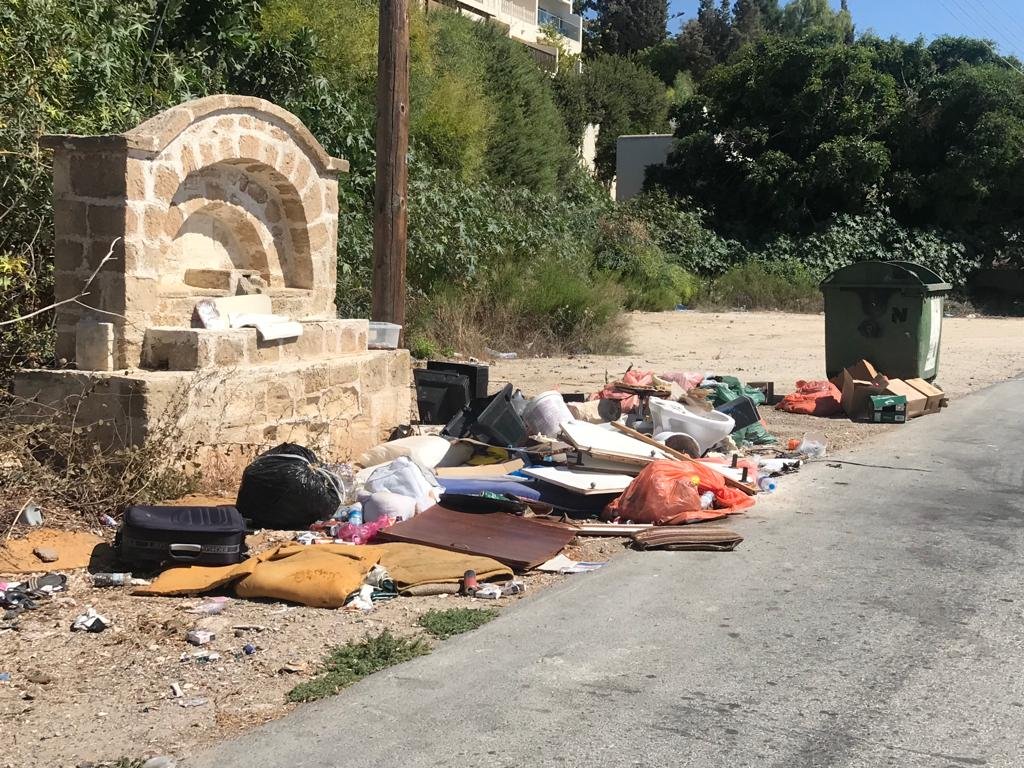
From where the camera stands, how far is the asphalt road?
3.80 metres

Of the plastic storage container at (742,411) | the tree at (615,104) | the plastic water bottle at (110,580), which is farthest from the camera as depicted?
the tree at (615,104)

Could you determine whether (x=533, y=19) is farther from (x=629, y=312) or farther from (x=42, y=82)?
(x=42, y=82)

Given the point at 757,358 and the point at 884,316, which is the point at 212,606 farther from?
the point at 757,358

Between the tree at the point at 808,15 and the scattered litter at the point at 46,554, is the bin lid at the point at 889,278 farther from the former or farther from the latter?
the tree at the point at 808,15

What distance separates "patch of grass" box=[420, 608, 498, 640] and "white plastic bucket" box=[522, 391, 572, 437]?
3.54 meters

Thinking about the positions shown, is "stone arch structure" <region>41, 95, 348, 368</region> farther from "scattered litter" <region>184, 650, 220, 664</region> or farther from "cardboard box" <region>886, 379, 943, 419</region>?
"cardboard box" <region>886, 379, 943, 419</region>

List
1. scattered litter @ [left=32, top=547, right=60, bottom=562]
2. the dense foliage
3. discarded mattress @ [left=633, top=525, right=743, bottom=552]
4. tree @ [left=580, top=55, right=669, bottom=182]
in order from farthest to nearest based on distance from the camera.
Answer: tree @ [left=580, top=55, right=669, bottom=182]
the dense foliage
discarded mattress @ [left=633, top=525, right=743, bottom=552]
scattered litter @ [left=32, top=547, right=60, bottom=562]

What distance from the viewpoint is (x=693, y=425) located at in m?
8.76

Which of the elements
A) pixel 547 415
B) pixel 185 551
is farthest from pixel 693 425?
pixel 185 551

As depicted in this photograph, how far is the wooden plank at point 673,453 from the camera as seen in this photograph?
25.9ft

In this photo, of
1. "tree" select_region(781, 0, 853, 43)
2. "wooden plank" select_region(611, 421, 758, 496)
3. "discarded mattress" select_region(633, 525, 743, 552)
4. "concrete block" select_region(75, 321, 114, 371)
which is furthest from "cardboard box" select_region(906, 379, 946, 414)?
"tree" select_region(781, 0, 853, 43)

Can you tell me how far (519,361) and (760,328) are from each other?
827cm

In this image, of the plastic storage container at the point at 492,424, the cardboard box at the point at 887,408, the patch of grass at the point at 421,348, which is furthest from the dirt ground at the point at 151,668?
the patch of grass at the point at 421,348

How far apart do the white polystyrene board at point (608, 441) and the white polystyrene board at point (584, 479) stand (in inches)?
9.4
